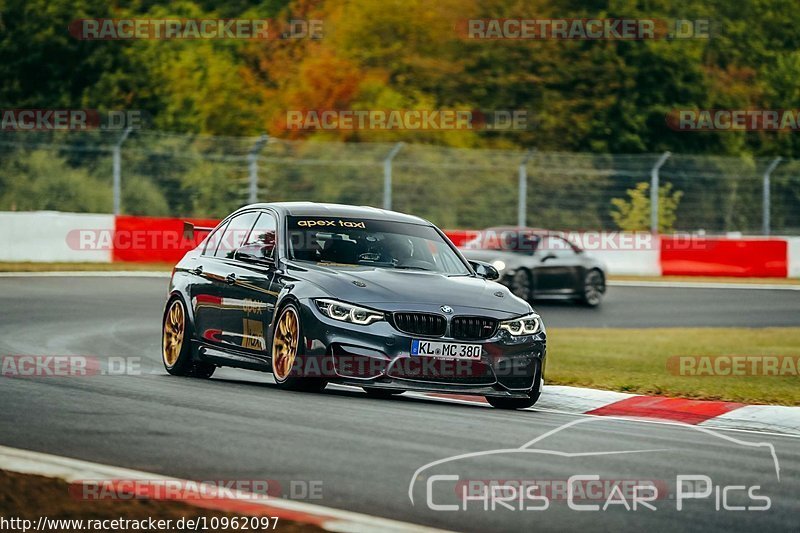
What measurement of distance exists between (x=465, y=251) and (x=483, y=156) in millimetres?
10056

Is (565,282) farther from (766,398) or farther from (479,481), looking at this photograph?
Answer: (479,481)

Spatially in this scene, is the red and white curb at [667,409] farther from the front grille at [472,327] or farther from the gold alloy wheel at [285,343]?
the gold alloy wheel at [285,343]

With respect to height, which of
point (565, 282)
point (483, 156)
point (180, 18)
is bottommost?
point (565, 282)

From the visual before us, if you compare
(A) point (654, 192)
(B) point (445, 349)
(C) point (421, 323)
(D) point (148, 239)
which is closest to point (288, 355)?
(C) point (421, 323)

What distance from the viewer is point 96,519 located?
5902mm

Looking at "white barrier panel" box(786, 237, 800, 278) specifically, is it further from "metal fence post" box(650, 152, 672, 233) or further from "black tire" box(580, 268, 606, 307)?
"black tire" box(580, 268, 606, 307)

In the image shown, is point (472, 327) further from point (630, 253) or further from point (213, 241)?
point (630, 253)

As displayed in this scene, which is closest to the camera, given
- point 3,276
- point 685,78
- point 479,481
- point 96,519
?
point 96,519

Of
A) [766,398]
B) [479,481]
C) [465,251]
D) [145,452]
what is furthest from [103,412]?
[465,251]

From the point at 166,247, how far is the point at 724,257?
1272 centimetres

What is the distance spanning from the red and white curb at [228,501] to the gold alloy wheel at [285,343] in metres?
3.57

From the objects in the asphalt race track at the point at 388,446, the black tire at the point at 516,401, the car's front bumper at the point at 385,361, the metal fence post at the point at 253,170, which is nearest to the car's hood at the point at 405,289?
the car's front bumper at the point at 385,361

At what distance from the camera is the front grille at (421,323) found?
34.7ft

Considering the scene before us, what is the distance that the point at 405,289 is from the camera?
10.8m
